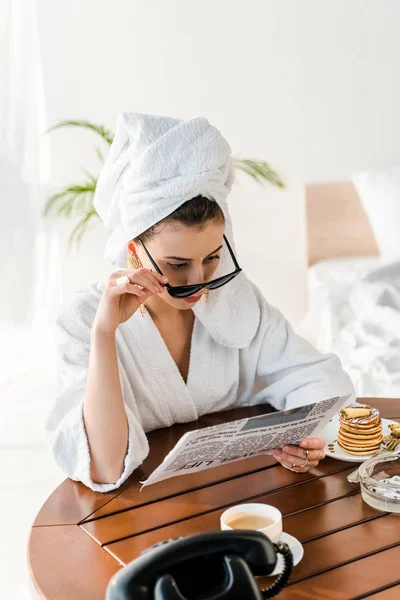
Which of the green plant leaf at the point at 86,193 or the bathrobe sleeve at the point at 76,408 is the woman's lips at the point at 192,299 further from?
the green plant leaf at the point at 86,193

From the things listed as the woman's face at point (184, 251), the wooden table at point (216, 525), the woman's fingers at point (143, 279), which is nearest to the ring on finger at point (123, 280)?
the woman's fingers at point (143, 279)

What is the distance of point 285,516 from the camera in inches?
53.2

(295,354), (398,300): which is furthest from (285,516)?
A: (398,300)

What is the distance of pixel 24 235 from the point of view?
4.21 metres

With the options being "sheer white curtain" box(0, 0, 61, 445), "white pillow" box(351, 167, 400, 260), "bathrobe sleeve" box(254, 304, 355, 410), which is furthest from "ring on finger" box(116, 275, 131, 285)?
"white pillow" box(351, 167, 400, 260)

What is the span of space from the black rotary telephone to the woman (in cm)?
59

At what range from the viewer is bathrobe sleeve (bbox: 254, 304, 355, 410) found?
1.80 m

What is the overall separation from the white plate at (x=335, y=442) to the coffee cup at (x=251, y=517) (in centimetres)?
32

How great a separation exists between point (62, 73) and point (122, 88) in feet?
1.01

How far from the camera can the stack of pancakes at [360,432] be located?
157 cm

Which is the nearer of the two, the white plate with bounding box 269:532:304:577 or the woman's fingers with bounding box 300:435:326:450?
the white plate with bounding box 269:532:304:577

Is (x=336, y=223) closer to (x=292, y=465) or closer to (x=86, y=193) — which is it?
(x=86, y=193)

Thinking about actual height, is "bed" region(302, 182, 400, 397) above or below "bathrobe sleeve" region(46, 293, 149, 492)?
below

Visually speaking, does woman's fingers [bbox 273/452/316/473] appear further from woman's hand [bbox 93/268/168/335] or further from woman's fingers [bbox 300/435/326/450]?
woman's hand [bbox 93/268/168/335]
